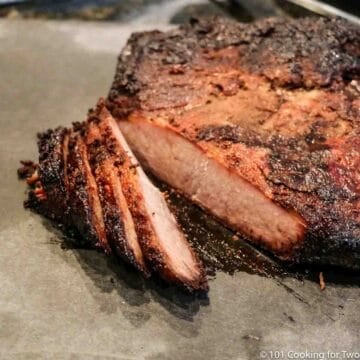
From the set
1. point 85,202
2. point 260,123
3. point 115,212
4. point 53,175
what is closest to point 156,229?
point 115,212

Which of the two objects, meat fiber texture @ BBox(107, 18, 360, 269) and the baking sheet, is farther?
meat fiber texture @ BBox(107, 18, 360, 269)

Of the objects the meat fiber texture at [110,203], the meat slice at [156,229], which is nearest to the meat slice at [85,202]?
the meat fiber texture at [110,203]

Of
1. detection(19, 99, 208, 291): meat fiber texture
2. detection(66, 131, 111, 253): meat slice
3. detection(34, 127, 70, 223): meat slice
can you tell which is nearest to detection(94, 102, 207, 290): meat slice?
detection(19, 99, 208, 291): meat fiber texture

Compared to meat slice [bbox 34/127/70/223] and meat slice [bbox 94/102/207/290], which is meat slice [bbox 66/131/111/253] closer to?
meat slice [bbox 34/127/70/223]

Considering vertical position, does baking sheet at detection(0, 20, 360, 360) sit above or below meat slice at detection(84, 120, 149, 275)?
below

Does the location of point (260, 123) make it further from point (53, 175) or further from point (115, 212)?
point (53, 175)

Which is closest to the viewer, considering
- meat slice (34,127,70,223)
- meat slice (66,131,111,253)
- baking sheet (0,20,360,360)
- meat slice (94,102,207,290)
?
baking sheet (0,20,360,360)
